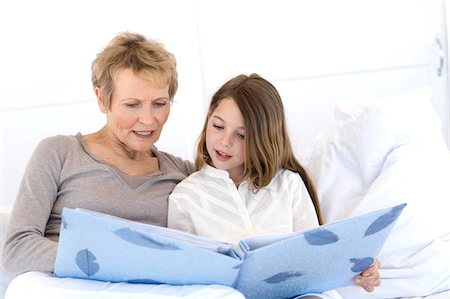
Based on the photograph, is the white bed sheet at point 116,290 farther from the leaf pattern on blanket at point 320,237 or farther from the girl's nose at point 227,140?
the girl's nose at point 227,140

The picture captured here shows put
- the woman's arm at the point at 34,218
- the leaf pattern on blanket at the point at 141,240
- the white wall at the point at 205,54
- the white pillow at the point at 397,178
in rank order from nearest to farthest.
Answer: the leaf pattern on blanket at the point at 141,240 → the woman's arm at the point at 34,218 → the white pillow at the point at 397,178 → the white wall at the point at 205,54

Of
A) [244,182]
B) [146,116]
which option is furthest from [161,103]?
[244,182]

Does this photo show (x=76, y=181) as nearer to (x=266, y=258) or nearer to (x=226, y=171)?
(x=226, y=171)

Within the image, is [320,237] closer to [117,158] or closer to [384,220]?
[384,220]

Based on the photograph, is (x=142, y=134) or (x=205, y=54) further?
(x=205, y=54)

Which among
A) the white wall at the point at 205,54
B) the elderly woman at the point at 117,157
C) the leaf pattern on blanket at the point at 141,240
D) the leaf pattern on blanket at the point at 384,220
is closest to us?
the leaf pattern on blanket at the point at 141,240

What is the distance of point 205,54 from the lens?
2.60 metres

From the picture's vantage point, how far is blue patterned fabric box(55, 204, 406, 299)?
1.26 metres

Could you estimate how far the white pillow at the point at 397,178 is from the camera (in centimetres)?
177

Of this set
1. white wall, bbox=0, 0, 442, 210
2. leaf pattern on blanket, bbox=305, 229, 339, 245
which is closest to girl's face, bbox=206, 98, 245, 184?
leaf pattern on blanket, bbox=305, 229, 339, 245

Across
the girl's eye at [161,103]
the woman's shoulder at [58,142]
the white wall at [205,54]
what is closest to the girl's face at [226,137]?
the girl's eye at [161,103]

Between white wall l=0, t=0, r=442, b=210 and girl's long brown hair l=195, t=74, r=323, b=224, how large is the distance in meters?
0.59

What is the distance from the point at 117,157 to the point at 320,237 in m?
0.64

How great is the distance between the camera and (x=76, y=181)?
1.70m
